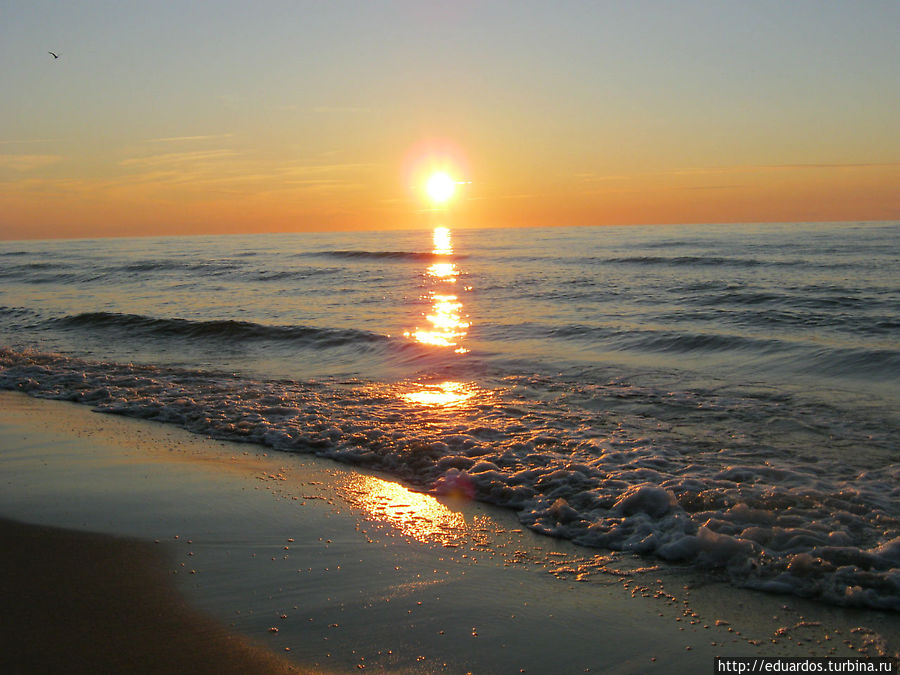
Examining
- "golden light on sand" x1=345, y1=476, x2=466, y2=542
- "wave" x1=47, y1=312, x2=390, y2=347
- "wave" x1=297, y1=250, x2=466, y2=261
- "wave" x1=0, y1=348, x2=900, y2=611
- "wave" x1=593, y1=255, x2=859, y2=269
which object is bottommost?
"golden light on sand" x1=345, y1=476, x2=466, y2=542

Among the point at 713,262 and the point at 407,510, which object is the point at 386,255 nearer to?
the point at 713,262

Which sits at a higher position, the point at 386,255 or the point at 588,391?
the point at 386,255

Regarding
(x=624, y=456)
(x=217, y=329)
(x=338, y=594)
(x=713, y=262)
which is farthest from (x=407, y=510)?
(x=713, y=262)

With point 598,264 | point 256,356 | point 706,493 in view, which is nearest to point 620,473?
point 706,493

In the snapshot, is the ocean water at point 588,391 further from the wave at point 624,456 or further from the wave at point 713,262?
the wave at point 713,262

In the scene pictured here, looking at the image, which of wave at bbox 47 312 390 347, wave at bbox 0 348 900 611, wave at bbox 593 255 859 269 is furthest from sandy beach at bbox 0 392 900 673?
wave at bbox 593 255 859 269

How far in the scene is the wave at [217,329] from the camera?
53.9 ft

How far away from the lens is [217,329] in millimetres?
18047

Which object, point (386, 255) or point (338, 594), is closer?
point (338, 594)

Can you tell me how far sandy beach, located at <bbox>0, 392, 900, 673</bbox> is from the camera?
3.80 m

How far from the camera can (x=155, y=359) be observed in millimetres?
14562

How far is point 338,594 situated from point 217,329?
14.7 meters

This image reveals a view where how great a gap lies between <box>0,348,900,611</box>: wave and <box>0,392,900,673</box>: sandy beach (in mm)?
384

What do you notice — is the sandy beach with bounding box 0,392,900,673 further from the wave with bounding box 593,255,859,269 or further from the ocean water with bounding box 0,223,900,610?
the wave with bounding box 593,255,859,269
